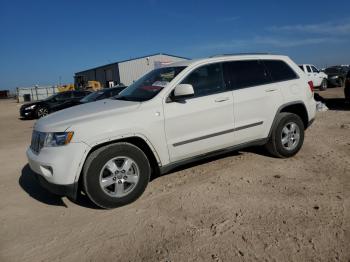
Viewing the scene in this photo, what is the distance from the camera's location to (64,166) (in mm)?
3568

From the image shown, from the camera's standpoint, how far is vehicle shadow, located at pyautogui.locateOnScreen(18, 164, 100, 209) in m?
4.24

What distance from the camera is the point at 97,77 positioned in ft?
175

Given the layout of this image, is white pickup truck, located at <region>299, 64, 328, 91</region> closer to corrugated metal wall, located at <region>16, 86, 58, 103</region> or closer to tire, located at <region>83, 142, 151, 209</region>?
tire, located at <region>83, 142, 151, 209</region>

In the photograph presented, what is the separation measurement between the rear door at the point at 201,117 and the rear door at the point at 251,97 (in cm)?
14

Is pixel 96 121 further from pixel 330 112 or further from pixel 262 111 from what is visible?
pixel 330 112

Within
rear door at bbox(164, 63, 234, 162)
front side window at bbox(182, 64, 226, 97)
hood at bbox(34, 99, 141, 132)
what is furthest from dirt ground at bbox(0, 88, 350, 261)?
front side window at bbox(182, 64, 226, 97)

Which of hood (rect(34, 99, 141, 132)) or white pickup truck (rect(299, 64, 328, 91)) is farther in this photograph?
white pickup truck (rect(299, 64, 328, 91))

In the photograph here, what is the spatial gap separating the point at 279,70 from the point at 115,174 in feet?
10.9

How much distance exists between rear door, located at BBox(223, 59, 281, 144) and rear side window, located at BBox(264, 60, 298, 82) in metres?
0.11

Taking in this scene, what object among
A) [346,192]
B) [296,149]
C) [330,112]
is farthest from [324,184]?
[330,112]

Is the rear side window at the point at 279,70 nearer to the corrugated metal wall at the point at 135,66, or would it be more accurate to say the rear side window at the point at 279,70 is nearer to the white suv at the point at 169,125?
the white suv at the point at 169,125

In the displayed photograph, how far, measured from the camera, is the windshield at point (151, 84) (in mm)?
4355

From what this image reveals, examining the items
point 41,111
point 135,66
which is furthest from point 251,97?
point 135,66

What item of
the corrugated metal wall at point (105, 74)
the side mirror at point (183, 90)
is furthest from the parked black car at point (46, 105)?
the corrugated metal wall at point (105, 74)
